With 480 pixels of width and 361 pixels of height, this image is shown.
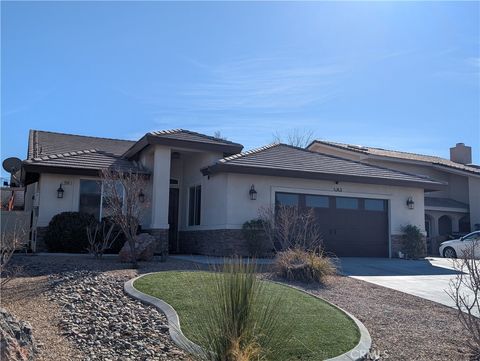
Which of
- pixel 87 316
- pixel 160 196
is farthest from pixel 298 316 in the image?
pixel 160 196

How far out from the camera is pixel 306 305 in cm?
838

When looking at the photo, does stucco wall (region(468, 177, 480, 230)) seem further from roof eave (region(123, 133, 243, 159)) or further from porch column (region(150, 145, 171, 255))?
porch column (region(150, 145, 171, 255))

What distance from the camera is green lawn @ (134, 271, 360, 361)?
625 centimetres

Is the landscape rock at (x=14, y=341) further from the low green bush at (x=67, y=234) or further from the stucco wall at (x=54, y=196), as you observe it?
the stucco wall at (x=54, y=196)

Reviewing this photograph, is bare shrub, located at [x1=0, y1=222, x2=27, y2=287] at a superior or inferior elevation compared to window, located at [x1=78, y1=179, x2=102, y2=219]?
inferior

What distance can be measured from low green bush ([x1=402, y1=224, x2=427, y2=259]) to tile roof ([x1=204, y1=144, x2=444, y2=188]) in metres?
2.05

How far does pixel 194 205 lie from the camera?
20.2 m

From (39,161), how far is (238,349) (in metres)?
14.8

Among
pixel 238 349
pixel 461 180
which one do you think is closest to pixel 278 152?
pixel 238 349

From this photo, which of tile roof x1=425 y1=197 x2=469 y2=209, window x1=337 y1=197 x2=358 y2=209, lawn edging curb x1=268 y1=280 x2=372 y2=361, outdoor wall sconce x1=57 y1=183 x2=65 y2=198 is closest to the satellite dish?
outdoor wall sconce x1=57 y1=183 x2=65 y2=198

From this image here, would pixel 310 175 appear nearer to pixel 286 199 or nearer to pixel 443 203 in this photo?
pixel 286 199

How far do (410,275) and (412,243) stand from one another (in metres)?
5.63

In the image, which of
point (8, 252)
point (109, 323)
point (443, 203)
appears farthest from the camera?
point (443, 203)

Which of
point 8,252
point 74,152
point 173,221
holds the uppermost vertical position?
point 74,152
